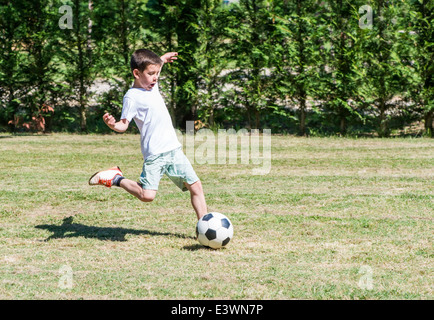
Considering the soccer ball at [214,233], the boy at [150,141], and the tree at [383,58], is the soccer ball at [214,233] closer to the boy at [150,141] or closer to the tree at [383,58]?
the boy at [150,141]

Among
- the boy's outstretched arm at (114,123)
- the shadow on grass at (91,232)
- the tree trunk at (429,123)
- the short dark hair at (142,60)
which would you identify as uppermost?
the short dark hair at (142,60)

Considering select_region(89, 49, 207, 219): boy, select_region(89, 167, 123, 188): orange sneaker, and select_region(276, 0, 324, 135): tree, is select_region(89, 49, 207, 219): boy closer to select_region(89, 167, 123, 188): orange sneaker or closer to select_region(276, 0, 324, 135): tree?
select_region(89, 167, 123, 188): orange sneaker

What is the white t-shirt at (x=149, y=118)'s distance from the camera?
5.74 meters

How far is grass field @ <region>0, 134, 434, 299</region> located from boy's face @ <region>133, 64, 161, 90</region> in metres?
1.53

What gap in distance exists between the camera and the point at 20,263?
511 centimetres

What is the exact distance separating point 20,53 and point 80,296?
1181cm

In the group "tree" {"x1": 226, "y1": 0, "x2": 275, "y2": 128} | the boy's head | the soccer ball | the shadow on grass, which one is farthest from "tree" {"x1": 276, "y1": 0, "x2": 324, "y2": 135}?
the soccer ball

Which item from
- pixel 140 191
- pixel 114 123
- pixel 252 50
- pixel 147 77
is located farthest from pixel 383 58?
pixel 114 123

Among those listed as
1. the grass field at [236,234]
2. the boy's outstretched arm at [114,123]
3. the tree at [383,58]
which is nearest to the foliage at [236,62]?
the tree at [383,58]

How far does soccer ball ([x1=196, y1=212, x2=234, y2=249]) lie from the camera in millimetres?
5461

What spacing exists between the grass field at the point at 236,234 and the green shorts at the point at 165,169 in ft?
1.92
